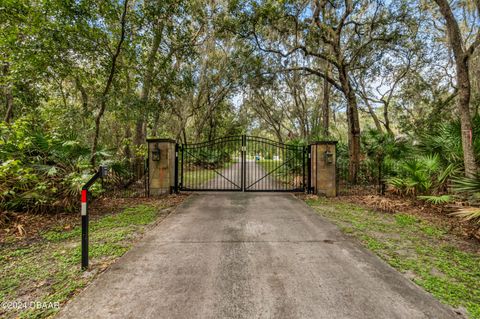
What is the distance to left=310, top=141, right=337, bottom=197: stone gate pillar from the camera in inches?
271

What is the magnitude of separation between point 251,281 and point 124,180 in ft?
20.7

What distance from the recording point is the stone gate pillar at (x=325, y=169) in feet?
22.6

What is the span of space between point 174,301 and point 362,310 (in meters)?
1.75

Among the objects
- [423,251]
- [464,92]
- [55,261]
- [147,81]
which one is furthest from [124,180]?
[464,92]

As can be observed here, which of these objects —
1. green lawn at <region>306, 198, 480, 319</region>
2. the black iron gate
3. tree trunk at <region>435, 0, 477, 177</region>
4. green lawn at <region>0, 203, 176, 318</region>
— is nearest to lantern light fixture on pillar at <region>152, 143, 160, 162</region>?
the black iron gate

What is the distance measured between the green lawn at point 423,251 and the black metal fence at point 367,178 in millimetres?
1973

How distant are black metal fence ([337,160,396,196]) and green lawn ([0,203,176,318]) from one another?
251 inches

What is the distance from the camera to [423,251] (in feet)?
10.6

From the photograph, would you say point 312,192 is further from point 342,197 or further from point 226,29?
point 226,29

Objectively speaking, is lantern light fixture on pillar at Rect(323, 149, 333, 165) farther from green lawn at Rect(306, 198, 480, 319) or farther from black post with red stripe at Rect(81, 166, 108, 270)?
black post with red stripe at Rect(81, 166, 108, 270)

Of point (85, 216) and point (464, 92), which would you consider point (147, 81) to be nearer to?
point (85, 216)

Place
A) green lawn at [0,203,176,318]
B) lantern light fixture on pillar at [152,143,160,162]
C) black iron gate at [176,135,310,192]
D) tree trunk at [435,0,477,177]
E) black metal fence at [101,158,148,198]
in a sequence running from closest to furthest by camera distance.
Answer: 1. green lawn at [0,203,176,318]
2. tree trunk at [435,0,477,177]
3. black metal fence at [101,158,148,198]
4. lantern light fixture on pillar at [152,143,160,162]
5. black iron gate at [176,135,310,192]

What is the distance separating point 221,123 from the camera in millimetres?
23031

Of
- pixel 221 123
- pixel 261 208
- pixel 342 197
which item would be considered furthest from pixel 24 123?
pixel 221 123
